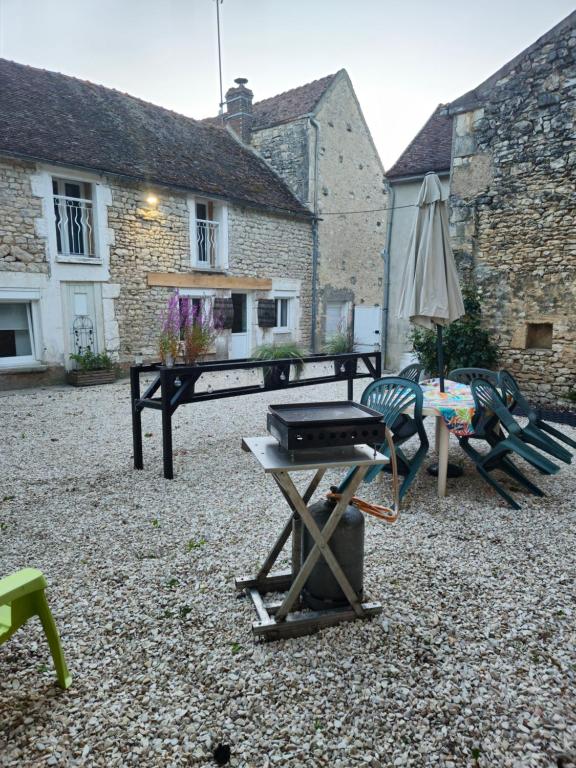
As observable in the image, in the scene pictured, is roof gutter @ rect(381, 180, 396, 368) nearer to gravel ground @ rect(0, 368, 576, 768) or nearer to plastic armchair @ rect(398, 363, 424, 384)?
plastic armchair @ rect(398, 363, 424, 384)

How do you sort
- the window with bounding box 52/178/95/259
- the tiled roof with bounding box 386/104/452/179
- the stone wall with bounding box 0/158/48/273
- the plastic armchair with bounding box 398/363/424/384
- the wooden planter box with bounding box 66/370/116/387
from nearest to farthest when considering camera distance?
the plastic armchair with bounding box 398/363/424/384 → the stone wall with bounding box 0/158/48/273 → the wooden planter box with bounding box 66/370/116/387 → the window with bounding box 52/178/95/259 → the tiled roof with bounding box 386/104/452/179

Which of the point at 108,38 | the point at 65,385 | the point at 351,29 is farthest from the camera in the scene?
the point at 108,38

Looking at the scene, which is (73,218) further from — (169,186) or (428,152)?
(428,152)

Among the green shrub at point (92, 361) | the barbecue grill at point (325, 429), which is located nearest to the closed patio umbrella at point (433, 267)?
the barbecue grill at point (325, 429)

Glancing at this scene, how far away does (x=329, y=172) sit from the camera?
14.1 m

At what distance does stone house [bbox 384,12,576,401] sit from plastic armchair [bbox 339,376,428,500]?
4.14 metres

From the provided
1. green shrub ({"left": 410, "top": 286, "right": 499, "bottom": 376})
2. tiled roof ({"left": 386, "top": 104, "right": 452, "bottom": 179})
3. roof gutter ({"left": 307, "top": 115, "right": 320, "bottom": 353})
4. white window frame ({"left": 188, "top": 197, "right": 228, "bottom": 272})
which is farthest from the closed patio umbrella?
roof gutter ({"left": 307, "top": 115, "right": 320, "bottom": 353})

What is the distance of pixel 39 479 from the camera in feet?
13.8

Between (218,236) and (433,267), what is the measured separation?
855 cm

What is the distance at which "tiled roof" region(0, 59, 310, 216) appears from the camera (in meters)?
9.02

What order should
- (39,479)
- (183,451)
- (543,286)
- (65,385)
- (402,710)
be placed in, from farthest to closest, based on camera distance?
(65,385)
(543,286)
(183,451)
(39,479)
(402,710)

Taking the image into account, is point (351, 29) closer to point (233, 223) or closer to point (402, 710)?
point (233, 223)

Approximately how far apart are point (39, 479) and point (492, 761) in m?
3.97

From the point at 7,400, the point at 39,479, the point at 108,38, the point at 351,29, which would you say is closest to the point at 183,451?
the point at 39,479
